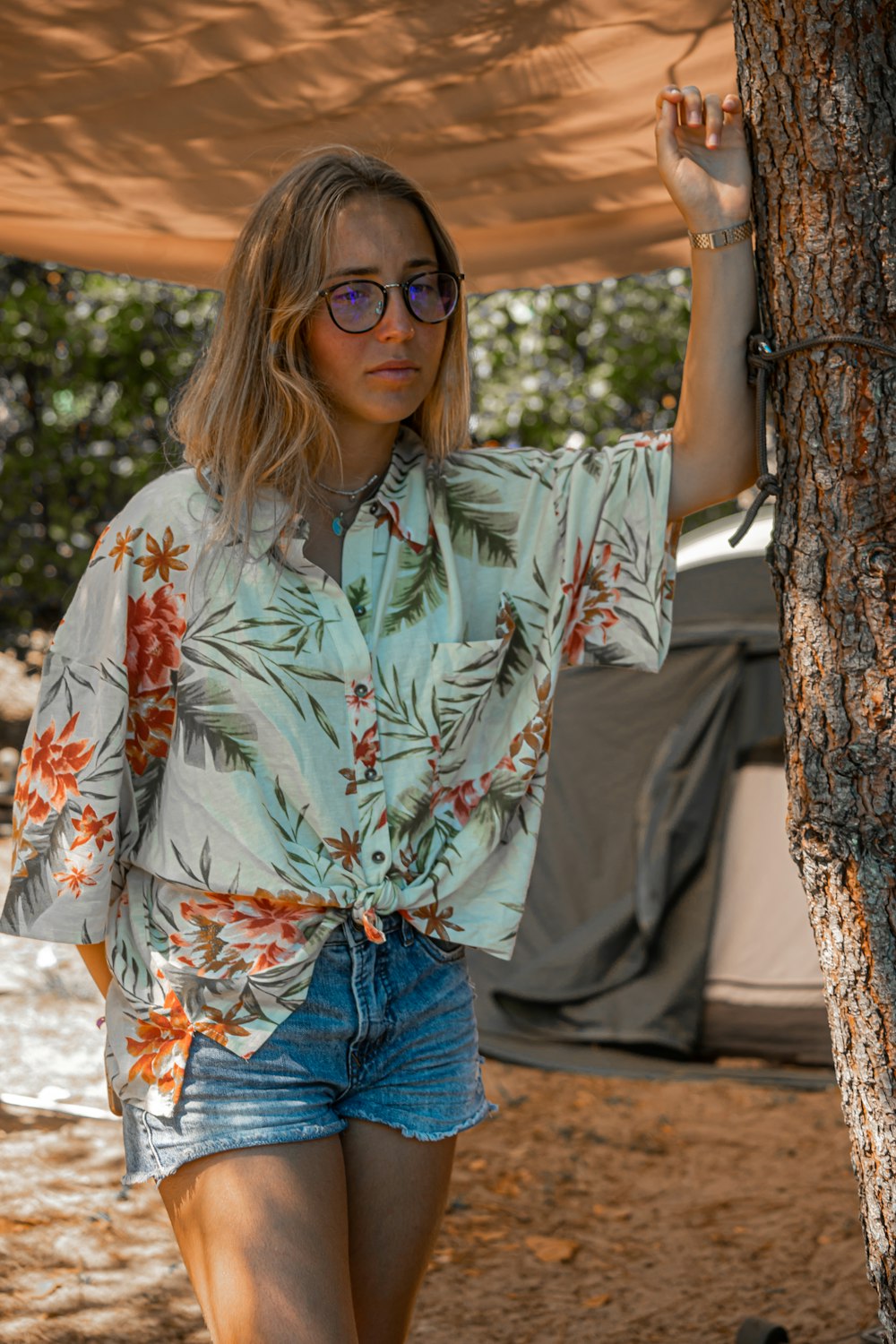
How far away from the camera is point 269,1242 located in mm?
1673

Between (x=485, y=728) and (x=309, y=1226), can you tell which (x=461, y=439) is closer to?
(x=485, y=728)

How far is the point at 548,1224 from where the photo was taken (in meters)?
4.13

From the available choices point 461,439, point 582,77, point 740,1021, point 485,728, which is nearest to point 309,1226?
point 485,728

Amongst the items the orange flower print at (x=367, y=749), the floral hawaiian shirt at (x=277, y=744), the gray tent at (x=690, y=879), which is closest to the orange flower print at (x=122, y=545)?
the floral hawaiian shirt at (x=277, y=744)

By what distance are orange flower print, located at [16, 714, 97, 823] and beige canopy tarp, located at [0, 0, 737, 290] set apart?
1.01 metres

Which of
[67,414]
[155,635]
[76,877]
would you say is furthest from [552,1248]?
[67,414]

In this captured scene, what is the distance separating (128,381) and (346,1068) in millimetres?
6779

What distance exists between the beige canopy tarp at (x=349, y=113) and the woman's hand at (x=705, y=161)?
22.1 inches

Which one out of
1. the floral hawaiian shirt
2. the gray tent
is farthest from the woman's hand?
the gray tent

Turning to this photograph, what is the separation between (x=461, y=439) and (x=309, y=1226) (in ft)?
3.60

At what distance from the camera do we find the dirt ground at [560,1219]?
3.49 meters

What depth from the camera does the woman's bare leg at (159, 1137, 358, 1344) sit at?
5.43ft

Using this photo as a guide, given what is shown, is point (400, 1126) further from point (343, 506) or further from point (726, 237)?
point (726, 237)

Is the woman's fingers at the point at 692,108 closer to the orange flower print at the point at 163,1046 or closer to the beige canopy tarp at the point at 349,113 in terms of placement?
the beige canopy tarp at the point at 349,113
